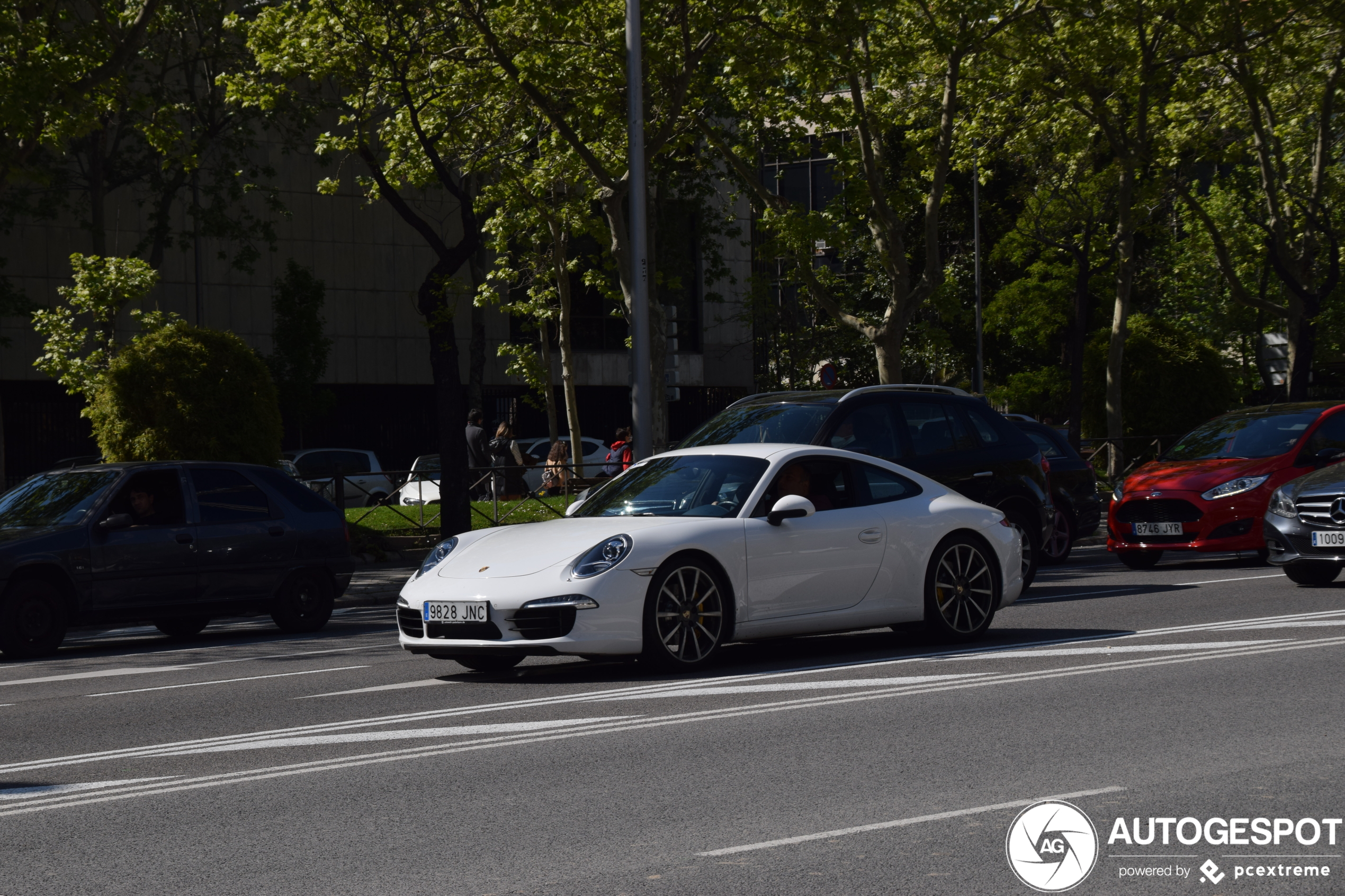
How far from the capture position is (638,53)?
20.5 metres

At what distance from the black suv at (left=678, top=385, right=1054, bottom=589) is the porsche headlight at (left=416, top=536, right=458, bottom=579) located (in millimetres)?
3354

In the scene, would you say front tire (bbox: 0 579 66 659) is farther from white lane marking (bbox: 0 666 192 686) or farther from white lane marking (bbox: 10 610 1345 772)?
white lane marking (bbox: 10 610 1345 772)

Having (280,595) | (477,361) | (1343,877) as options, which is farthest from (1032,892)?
(477,361)

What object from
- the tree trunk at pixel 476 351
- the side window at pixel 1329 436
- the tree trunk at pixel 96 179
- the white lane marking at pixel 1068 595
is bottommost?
the white lane marking at pixel 1068 595

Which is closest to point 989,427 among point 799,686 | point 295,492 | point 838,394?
point 838,394

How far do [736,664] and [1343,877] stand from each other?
5.67 metres

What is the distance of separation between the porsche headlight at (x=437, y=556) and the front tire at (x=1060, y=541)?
10.3 metres

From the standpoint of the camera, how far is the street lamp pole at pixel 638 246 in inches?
803

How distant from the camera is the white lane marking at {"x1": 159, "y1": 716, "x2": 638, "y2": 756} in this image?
26.0 feet

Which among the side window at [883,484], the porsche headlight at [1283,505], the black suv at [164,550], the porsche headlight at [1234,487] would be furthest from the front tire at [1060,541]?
the black suv at [164,550]

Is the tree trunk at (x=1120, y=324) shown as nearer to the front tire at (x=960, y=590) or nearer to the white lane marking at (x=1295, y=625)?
the white lane marking at (x=1295, y=625)

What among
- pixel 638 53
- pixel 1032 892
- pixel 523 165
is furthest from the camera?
pixel 523 165

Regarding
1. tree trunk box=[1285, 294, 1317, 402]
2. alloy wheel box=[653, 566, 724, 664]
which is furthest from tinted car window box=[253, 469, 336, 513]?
tree trunk box=[1285, 294, 1317, 402]

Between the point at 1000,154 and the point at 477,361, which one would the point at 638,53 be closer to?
the point at 1000,154
